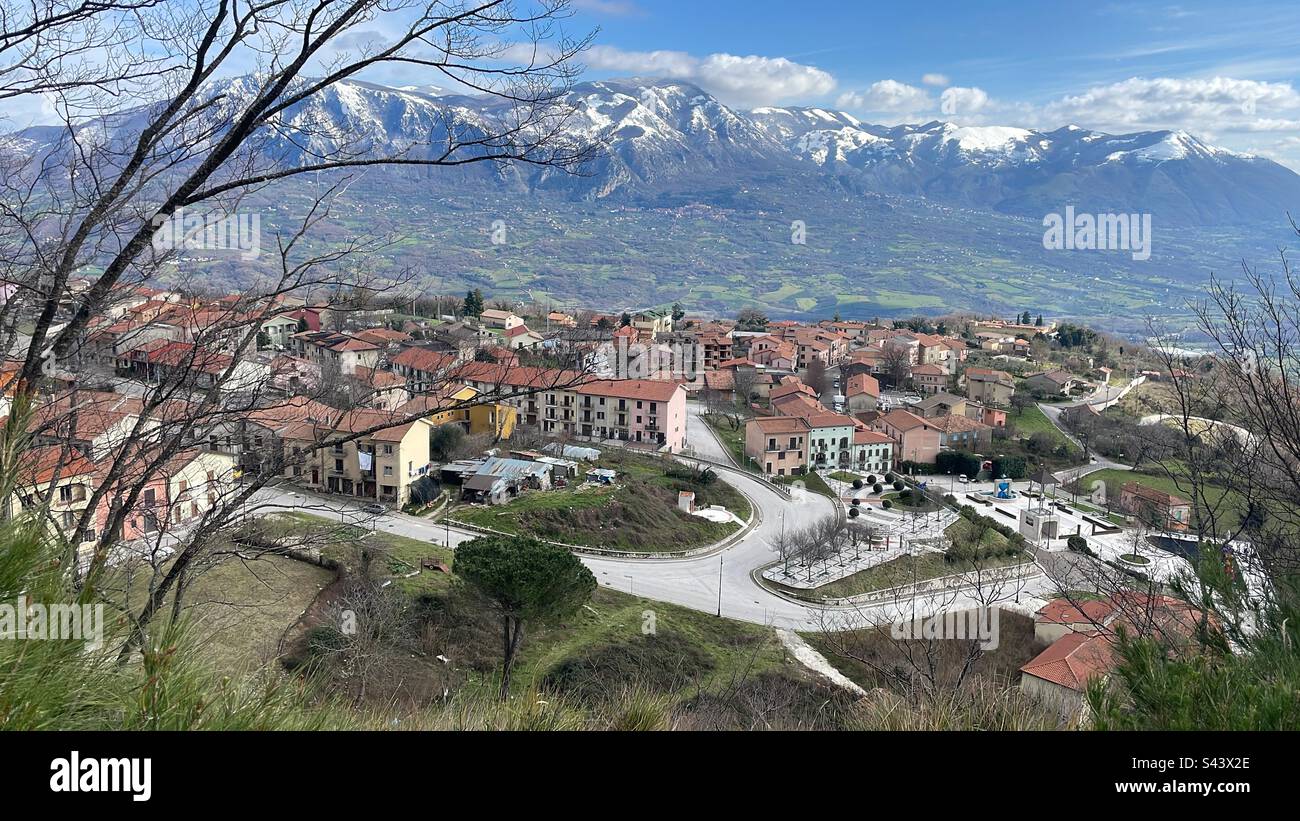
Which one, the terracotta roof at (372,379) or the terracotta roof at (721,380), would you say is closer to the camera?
the terracotta roof at (372,379)

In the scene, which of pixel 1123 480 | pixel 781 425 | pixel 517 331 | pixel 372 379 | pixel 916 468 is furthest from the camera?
pixel 517 331

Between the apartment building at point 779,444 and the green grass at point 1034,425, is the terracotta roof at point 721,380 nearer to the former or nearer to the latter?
the apartment building at point 779,444

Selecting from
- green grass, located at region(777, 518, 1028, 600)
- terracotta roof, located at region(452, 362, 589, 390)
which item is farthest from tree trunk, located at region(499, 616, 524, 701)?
terracotta roof, located at region(452, 362, 589, 390)

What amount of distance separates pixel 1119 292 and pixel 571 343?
121447mm

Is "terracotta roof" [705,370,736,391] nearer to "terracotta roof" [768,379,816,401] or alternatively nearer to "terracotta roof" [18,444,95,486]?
"terracotta roof" [768,379,816,401]

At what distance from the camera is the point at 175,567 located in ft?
8.83

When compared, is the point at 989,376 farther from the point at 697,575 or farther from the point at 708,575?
the point at 697,575

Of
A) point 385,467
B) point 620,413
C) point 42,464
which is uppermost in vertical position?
point 42,464

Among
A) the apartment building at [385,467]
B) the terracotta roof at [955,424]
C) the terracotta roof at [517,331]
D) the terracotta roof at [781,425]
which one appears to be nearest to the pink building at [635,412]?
the terracotta roof at [781,425]

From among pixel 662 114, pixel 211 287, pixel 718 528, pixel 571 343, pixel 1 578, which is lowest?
pixel 718 528

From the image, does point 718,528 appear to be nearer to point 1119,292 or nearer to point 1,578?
point 1,578

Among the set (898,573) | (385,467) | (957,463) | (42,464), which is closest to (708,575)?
(898,573)

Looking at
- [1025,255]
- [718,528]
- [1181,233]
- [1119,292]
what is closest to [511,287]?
[718,528]
